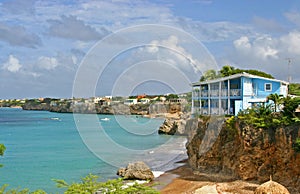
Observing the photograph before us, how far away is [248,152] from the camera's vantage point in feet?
86.8

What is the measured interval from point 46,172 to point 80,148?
2025cm

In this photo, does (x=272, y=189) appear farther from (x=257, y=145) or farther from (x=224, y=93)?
(x=224, y=93)

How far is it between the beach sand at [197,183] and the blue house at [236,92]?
5500 mm

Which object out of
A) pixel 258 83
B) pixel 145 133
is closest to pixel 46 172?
pixel 258 83

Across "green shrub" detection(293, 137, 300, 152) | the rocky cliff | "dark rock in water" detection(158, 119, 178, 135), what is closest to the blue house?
the rocky cliff

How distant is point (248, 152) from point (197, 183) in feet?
16.0

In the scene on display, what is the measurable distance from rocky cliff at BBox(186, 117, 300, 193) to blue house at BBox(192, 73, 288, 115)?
6.65 ft

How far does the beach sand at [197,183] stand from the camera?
81.4 ft

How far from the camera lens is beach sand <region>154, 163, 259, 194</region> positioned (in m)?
24.8

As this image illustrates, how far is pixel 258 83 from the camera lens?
103ft

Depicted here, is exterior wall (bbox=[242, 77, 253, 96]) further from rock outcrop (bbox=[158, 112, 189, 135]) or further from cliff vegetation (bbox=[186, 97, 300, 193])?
rock outcrop (bbox=[158, 112, 189, 135])

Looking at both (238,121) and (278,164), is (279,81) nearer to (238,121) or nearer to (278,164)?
(238,121)

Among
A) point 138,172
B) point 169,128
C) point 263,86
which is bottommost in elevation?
point 138,172

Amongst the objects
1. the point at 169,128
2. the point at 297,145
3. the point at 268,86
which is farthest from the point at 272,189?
the point at 169,128
